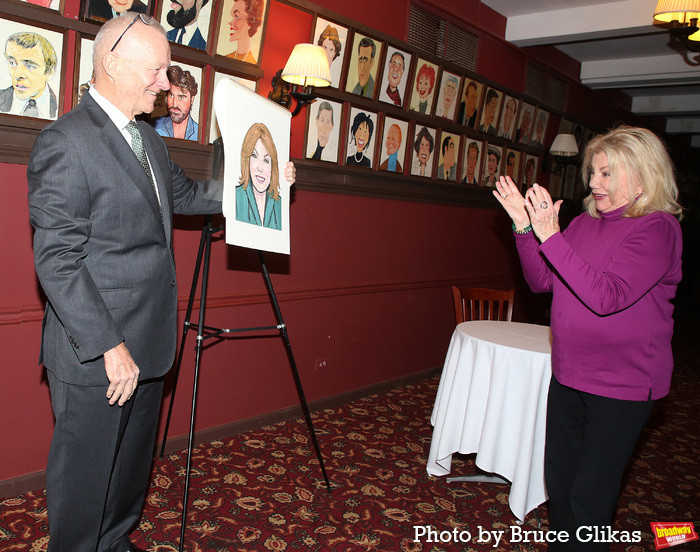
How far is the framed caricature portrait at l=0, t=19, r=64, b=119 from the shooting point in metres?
2.51

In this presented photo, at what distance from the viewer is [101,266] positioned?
195 centimetres

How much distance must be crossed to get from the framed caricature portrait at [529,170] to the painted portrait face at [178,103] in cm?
434

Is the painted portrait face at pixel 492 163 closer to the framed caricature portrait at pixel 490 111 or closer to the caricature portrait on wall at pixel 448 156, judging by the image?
the framed caricature portrait at pixel 490 111

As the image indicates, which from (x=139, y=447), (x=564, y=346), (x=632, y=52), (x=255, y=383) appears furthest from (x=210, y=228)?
(x=632, y=52)

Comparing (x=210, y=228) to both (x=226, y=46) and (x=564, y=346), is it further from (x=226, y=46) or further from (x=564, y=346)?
(x=564, y=346)

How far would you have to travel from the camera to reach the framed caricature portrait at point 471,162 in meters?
5.67

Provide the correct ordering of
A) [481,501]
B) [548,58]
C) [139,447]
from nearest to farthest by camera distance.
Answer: [139,447]
[481,501]
[548,58]

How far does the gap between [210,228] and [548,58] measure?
5378 mm

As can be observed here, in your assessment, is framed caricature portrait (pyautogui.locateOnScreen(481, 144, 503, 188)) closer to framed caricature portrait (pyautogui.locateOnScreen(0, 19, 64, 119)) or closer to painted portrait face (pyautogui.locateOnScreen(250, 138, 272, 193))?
painted portrait face (pyautogui.locateOnScreen(250, 138, 272, 193))

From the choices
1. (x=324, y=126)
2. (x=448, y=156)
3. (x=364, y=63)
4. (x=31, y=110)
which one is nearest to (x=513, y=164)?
(x=448, y=156)

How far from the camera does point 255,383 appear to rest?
156 inches

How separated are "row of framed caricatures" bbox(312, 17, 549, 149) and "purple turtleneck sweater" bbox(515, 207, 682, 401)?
2.49 metres

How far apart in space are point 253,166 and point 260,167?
0.05 meters

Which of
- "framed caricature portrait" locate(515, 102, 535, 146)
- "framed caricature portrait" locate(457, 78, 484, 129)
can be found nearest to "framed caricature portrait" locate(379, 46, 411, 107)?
"framed caricature portrait" locate(457, 78, 484, 129)
